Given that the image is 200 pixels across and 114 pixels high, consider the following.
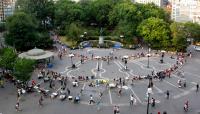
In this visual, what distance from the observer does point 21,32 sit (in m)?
80.8

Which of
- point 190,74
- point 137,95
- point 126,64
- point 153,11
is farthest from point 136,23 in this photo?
point 137,95

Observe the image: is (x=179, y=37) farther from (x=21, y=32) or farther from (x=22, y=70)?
(x=22, y=70)

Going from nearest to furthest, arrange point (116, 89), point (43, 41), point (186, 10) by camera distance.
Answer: point (116, 89)
point (43, 41)
point (186, 10)

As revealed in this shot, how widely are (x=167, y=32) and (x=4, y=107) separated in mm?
45020

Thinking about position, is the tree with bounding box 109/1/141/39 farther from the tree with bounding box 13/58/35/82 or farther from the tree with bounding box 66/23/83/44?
the tree with bounding box 13/58/35/82

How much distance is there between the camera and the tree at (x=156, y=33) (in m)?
84.4

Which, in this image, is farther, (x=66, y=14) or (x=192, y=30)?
(x=66, y=14)

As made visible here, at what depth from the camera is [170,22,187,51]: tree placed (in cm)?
8181

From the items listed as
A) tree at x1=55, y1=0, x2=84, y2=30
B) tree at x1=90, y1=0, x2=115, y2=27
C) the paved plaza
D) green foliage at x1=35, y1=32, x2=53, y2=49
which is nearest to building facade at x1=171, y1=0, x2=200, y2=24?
tree at x1=90, y1=0, x2=115, y2=27

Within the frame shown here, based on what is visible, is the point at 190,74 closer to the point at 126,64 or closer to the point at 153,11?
the point at 126,64

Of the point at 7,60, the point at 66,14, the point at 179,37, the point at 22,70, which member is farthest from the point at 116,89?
the point at 66,14

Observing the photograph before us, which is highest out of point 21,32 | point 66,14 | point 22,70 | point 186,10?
point 186,10

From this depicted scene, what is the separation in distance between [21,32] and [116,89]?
30640 mm

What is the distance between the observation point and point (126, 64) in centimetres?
7288
